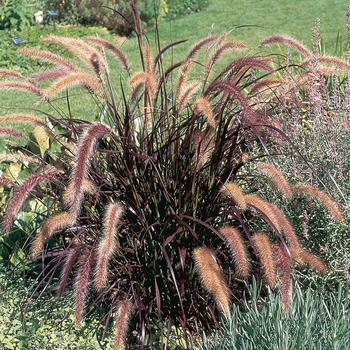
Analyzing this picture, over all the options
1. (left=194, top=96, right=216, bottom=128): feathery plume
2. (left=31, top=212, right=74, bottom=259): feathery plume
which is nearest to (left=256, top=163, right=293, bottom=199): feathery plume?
(left=194, top=96, right=216, bottom=128): feathery plume

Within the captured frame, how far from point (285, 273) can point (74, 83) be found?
4.17 feet

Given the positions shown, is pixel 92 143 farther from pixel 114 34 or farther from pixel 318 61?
pixel 114 34

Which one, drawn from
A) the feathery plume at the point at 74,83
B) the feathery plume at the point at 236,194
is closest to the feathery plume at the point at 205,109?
the feathery plume at the point at 236,194

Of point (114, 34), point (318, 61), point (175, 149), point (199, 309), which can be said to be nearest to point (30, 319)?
point (199, 309)

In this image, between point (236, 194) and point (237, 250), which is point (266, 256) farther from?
point (236, 194)

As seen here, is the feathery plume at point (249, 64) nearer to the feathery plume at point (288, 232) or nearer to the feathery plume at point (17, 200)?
the feathery plume at point (288, 232)

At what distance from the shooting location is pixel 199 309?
4.30m

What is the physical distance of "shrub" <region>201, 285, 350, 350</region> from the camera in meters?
3.40

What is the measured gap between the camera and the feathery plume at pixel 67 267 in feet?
12.7

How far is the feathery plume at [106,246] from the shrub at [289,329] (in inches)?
21.4

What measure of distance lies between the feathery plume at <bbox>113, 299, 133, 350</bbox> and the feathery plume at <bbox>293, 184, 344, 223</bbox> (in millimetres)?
975

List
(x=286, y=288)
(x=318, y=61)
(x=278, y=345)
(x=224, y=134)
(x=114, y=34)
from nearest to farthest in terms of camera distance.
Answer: (x=278, y=345) < (x=286, y=288) < (x=224, y=134) < (x=318, y=61) < (x=114, y=34)

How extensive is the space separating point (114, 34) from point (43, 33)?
142cm

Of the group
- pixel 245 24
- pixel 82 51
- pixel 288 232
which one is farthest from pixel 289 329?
pixel 245 24
